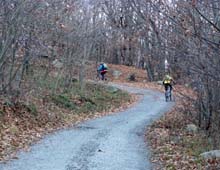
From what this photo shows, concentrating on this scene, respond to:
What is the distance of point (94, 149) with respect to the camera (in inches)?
558

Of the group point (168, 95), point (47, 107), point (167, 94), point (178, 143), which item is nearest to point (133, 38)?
point (47, 107)

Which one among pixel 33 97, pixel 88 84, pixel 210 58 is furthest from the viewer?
pixel 88 84

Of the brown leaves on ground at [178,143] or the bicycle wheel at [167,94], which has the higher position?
the bicycle wheel at [167,94]

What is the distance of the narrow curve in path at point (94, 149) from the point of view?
1183 centimetres

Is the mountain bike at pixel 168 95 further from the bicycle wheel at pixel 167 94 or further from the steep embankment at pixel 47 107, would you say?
the steep embankment at pixel 47 107

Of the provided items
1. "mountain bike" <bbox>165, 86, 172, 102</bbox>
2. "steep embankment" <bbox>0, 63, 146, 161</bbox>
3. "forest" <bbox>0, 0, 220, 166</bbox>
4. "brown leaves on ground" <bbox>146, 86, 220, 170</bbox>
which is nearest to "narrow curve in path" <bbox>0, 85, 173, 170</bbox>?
"brown leaves on ground" <bbox>146, 86, 220, 170</bbox>

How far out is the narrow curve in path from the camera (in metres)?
11.8

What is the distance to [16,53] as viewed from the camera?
2042 centimetres

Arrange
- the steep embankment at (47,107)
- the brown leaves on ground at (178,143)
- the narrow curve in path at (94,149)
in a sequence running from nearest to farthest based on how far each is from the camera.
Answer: the narrow curve in path at (94,149)
the brown leaves on ground at (178,143)
the steep embankment at (47,107)

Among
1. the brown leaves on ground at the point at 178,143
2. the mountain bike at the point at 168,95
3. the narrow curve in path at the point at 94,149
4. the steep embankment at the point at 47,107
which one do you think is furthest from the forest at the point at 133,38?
the mountain bike at the point at 168,95

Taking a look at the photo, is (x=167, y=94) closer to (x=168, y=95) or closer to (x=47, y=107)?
(x=168, y=95)

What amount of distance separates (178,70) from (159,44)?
9.64 feet

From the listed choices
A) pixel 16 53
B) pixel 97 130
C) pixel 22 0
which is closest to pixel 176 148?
pixel 97 130

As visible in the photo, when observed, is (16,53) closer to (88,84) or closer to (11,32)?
(11,32)
